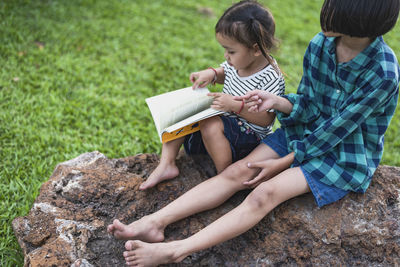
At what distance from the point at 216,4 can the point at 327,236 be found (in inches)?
190

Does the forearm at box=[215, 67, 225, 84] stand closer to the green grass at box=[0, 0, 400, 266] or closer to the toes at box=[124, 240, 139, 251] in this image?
the green grass at box=[0, 0, 400, 266]

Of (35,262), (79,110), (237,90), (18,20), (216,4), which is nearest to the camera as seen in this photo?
(35,262)

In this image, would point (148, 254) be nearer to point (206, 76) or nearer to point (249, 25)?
point (206, 76)

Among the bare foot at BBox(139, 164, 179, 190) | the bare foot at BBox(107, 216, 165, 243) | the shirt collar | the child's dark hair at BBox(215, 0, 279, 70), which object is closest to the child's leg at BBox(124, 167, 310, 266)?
the bare foot at BBox(107, 216, 165, 243)

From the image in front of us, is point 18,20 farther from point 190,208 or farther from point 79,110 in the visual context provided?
point 190,208

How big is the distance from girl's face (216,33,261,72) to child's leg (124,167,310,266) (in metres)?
0.69

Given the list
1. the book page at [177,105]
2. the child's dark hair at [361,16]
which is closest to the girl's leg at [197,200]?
the book page at [177,105]

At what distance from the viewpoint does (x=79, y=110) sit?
11.9 ft

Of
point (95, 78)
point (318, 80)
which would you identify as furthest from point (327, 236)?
point (95, 78)

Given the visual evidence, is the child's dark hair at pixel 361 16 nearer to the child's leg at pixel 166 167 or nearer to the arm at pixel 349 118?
the arm at pixel 349 118

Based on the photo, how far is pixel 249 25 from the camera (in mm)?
2229

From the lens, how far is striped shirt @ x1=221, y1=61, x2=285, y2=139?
236cm

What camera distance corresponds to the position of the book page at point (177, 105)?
2371mm

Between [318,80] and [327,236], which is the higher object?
[318,80]
